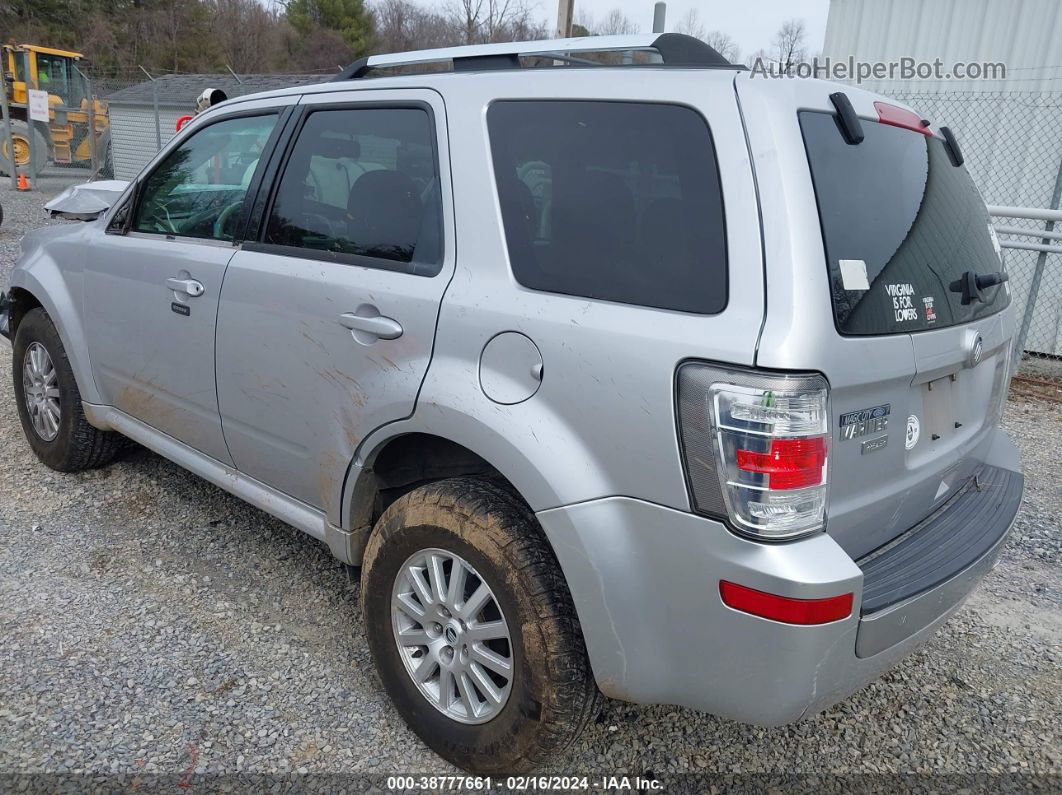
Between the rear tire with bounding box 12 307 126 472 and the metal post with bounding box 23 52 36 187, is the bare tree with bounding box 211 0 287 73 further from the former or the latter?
the rear tire with bounding box 12 307 126 472

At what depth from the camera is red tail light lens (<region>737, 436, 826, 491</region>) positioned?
1.76 metres

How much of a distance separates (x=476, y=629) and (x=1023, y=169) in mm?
7423

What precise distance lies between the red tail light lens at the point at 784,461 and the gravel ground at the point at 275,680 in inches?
45.8

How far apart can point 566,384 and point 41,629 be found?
2252mm

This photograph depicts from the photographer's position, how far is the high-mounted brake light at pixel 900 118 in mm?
2238

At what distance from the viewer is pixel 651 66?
2145 mm

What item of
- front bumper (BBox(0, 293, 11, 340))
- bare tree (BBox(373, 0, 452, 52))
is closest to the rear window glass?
front bumper (BBox(0, 293, 11, 340))

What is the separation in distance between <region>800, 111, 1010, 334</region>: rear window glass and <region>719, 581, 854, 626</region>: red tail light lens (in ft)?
1.97

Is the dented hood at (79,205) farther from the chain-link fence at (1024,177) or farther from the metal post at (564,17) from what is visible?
the metal post at (564,17)

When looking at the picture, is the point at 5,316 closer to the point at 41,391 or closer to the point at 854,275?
the point at 41,391

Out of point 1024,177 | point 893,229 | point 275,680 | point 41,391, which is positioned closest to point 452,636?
point 275,680

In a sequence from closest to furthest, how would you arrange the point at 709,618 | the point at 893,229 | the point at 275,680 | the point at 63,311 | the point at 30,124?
the point at 709,618 < the point at 893,229 < the point at 275,680 < the point at 63,311 < the point at 30,124

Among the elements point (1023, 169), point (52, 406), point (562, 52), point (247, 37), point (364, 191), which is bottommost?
point (52, 406)

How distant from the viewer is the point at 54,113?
21.4 metres
